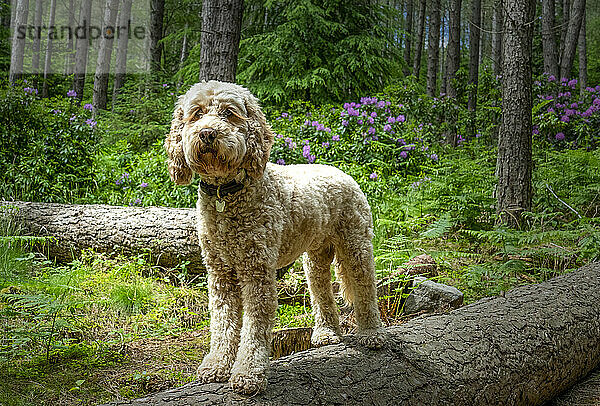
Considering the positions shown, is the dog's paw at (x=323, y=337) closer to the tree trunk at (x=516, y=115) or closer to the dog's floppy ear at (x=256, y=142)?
the dog's floppy ear at (x=256, y=142)

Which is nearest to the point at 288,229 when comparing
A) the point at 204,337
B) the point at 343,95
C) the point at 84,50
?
the point at 204,337

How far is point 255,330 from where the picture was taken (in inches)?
103

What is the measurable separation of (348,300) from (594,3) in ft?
148

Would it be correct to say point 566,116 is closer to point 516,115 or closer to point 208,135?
point 516,115

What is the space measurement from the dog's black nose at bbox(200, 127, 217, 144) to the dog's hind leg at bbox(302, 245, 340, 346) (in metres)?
1.46

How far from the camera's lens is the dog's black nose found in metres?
2.42

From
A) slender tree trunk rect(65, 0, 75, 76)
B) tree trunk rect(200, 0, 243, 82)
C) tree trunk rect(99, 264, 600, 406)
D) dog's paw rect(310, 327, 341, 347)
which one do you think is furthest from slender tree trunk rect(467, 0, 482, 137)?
slender tree trunk rect(65, 0, 75, 76)

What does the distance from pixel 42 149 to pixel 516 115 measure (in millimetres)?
7094

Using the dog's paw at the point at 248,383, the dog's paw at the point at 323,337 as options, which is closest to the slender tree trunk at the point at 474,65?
the dog's paw at the point at 323,337

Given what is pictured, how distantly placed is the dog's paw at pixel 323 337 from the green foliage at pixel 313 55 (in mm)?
8527

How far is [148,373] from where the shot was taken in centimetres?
352

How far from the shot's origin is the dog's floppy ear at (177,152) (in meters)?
2.70

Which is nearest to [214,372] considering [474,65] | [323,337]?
[323,337]

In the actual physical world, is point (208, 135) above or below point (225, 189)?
above
